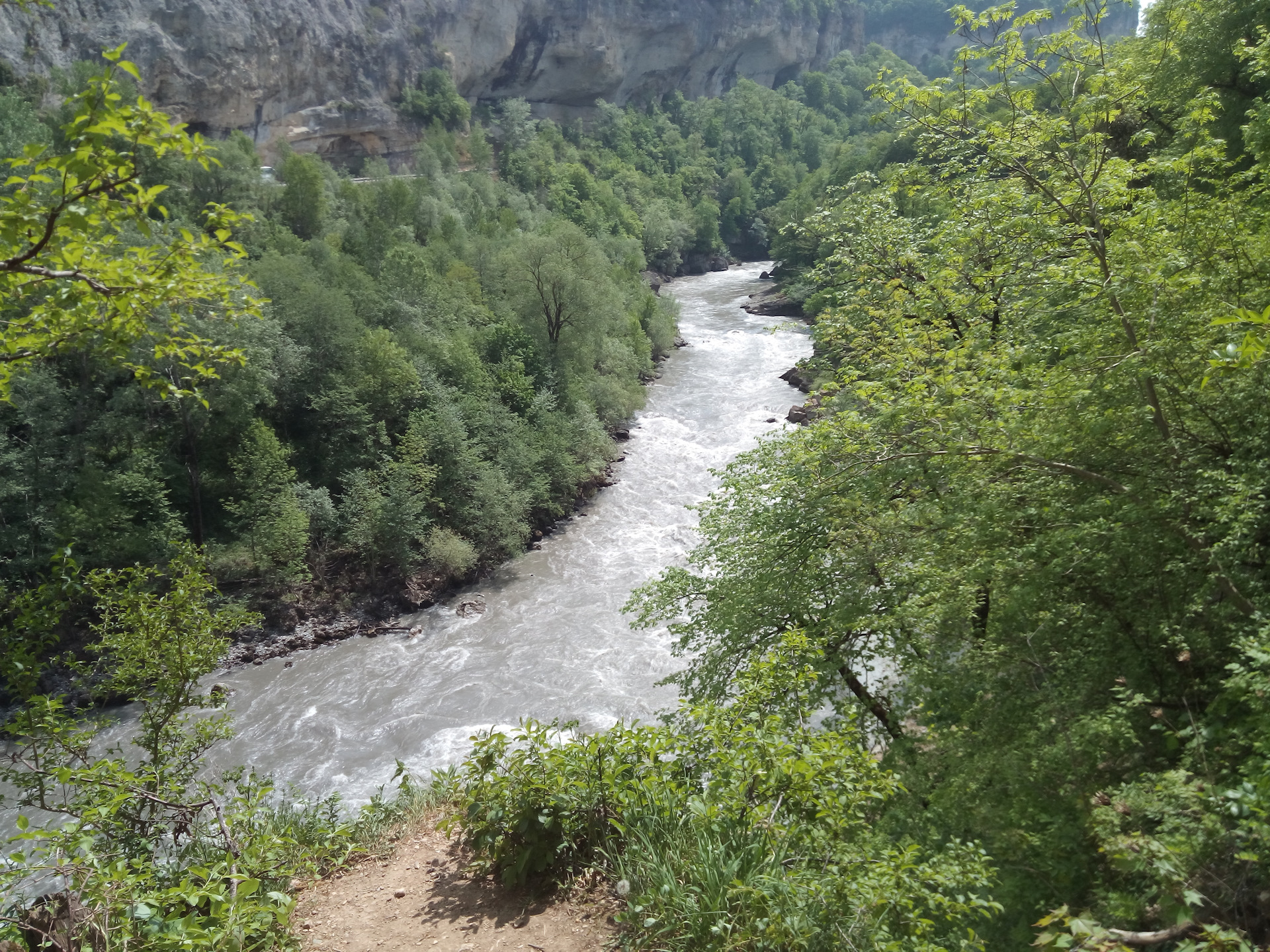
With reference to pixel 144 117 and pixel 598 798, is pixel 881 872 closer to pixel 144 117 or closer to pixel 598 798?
pixel 598 798

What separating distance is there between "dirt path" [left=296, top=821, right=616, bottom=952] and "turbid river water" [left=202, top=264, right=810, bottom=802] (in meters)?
6.28

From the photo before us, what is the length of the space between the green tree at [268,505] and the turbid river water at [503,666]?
2552 millimetres

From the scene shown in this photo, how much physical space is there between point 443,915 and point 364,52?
5503 centimetres

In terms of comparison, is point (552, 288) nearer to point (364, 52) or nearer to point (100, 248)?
point (100, 248)

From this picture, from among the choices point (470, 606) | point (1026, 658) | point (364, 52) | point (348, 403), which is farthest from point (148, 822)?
point (364, 52)

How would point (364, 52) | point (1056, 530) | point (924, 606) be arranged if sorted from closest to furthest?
point (1056, 530), point (924, 606), point (364, 52)

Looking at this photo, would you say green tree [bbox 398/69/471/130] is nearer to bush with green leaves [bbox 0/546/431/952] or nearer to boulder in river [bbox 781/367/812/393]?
boulder in river [bbox 781/367/812/393]

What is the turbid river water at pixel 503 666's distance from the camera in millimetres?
13703

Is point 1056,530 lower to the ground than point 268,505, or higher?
higher

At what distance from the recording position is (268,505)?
59.8 ft

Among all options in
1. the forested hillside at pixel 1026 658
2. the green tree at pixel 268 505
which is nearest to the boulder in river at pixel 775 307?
the green tree at pixel 268 505

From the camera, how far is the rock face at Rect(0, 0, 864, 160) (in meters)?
32.9

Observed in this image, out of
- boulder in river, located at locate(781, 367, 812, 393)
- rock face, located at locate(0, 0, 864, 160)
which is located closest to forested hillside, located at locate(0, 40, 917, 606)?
rock face, located at locate(0, 0, 864, 160)

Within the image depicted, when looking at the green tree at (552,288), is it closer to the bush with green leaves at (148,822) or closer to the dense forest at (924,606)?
the dense forest at (924,606)
